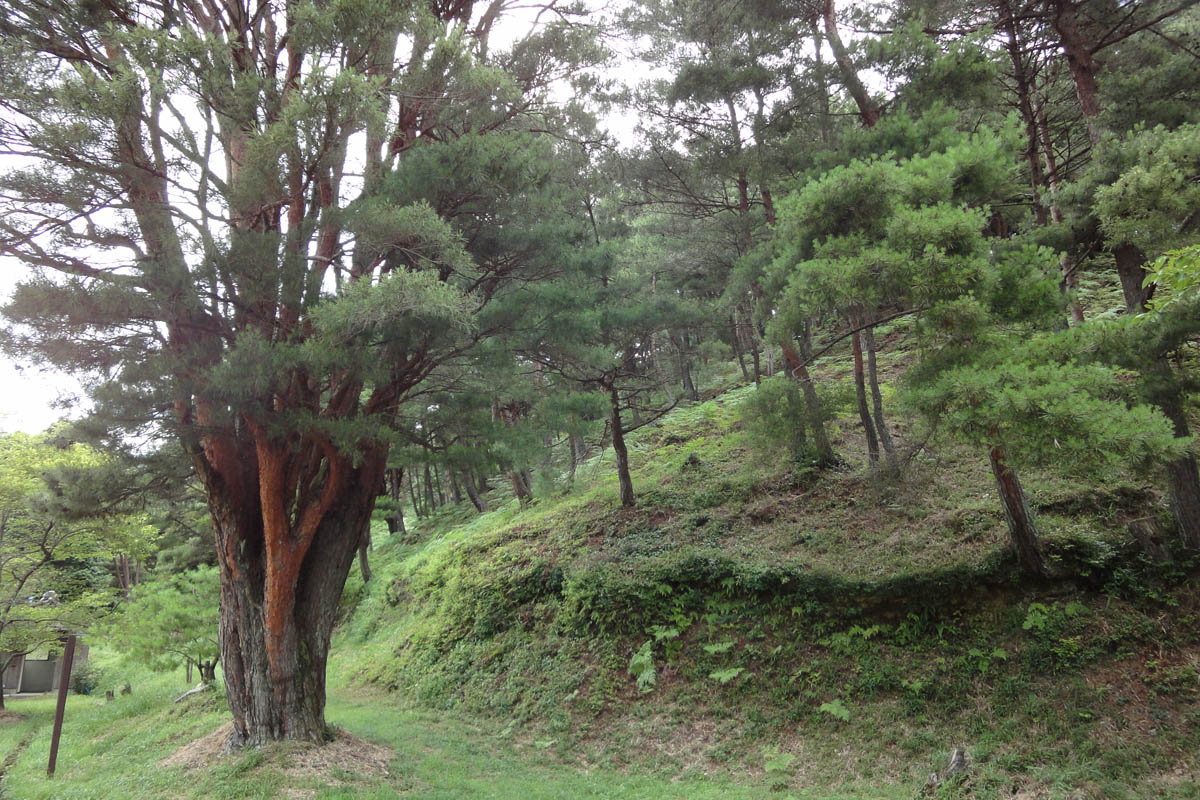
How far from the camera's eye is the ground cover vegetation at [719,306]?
540 cm

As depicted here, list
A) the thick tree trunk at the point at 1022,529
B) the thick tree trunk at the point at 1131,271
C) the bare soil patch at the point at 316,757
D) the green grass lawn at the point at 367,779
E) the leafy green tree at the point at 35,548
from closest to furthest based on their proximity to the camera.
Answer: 1. the green grass lawn at the point at 367,779
2. the thick tree trunk at the point at 1131,271
3. the bare soil patch at the point at 316,757
4. the thick tree trunk at the point at 1022,529
5. the leafy green tree at the point at 35,548

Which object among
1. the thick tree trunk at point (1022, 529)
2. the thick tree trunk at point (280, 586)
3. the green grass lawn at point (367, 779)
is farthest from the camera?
the thick tree trunk at point (280, 586)

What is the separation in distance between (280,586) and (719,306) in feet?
23.8

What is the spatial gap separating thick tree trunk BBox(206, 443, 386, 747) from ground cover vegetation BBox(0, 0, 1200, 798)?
51 mm

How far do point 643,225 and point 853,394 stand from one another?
14.0 meters

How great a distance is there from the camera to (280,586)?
6918 mm

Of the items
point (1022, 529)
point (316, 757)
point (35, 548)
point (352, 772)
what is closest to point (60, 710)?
point (316, 757)

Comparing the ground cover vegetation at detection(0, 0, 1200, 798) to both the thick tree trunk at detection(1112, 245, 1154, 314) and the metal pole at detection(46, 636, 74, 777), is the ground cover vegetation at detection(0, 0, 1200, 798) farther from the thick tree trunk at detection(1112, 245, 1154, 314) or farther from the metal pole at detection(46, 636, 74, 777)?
the metal pole at detection(46, 636, 74, 777)

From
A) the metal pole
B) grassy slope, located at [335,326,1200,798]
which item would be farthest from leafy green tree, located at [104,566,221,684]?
grassy slope, located at [335,326,1200,798]

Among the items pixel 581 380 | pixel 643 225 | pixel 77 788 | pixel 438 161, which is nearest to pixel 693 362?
pixel 643 225

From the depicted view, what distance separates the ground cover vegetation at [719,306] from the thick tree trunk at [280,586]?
5cm

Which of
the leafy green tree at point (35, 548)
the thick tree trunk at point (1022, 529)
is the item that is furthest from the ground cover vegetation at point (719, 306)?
the leafy green tree at point (35, 548)

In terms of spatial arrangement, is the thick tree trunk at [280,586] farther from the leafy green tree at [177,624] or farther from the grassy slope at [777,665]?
the leafy green tree at [177,624]

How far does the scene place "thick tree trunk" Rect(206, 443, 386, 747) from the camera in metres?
6.86
